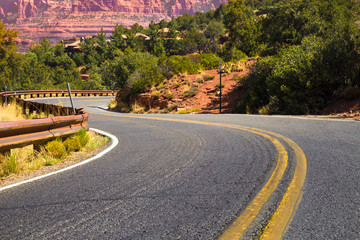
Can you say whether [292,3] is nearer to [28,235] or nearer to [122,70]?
[122,70]

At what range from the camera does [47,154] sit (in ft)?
21.1

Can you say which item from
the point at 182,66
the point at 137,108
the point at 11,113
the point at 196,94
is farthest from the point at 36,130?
the point at 182,66

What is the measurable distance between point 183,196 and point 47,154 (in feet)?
12.6

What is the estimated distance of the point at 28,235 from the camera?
2846mm

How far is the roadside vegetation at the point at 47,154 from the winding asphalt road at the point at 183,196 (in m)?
0.87

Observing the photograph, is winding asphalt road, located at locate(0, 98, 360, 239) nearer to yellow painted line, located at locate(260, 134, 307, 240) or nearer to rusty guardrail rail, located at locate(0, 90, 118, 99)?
yellow painted line, located at locate(260, 134, 307, 240)

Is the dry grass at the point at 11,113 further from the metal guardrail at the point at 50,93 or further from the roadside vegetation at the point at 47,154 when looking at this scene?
the metal guardrail at the point at 50,93

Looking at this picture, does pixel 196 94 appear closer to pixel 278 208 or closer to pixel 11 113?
pixel 11 113

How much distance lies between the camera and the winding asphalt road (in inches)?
113

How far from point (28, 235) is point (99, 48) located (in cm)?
12516

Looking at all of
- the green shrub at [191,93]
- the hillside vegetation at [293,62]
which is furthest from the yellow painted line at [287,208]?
the green shrub at [191,93]

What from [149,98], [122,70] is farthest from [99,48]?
[149,98]

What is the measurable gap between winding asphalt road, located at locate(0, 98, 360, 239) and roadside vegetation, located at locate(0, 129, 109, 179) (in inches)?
34.2

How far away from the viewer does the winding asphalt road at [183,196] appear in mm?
2869
